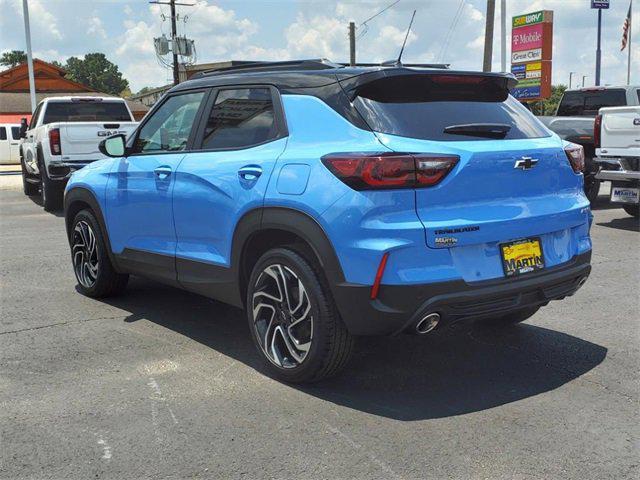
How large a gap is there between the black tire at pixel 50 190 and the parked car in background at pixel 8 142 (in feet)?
59.7

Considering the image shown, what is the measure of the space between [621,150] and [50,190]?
9608mm

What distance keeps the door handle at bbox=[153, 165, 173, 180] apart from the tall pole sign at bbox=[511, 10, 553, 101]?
28507 millimetres

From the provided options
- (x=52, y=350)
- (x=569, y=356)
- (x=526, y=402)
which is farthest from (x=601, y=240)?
(x=52, y=350)

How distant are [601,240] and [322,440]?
6678 millimetres

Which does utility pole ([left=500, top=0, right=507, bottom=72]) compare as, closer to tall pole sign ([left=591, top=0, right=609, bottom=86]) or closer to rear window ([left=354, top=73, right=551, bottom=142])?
tall pole sign ([left=591, top=0, right=609, bottom=86])

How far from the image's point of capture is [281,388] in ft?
12.6

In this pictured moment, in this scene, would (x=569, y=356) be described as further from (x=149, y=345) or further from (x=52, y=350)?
(x=52, y=350)

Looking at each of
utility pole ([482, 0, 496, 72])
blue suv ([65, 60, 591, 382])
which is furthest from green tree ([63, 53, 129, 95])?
blue suv ([65, 60, 591, 382])

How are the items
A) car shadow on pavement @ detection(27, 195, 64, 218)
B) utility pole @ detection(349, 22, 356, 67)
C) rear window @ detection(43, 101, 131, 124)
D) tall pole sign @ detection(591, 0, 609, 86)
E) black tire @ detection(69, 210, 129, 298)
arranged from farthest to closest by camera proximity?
utility pole @ detection(349, 22, 356, 67) → tall pole sign @ detection(591, 0, 609, 86) → rear window @ detection(43, 101, 131, 124) → car shadow on pavement @ detection(27, 195, 64, 218) → black tire @ detection(69, 210, 129, 298)

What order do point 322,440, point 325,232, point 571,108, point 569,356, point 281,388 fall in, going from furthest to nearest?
point 571,108 < point 569,356 < point 281,388 < point 325,232 < point 322,440

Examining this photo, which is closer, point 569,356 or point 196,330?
point 569,356

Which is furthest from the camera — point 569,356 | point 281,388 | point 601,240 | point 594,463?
point 601,240

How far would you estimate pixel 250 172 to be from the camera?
3891mm

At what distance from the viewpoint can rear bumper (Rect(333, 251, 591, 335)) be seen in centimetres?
329
